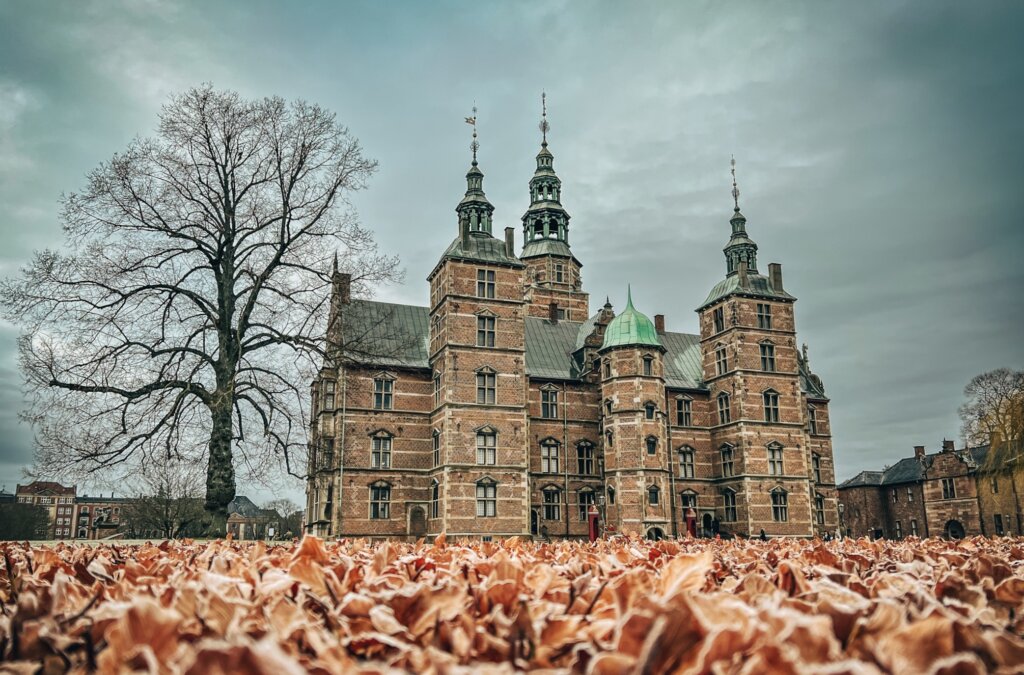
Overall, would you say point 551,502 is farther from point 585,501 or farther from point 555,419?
point 555,419

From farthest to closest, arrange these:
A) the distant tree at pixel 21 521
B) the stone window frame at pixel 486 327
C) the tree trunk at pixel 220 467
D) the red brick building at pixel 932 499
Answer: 1. the distant tree at pixel 21 521
2. the red brick building at pixel 932 499
3. the stone window frame at pixel 486 327
4. the tree trunk at pixel 220 467

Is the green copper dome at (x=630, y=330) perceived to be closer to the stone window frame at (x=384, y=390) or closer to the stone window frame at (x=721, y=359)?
the stone window frame at (x=721, y=359)

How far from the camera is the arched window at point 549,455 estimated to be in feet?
130

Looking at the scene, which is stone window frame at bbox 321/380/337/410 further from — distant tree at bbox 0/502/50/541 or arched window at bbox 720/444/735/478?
distant tree at bbox 0/502/50/541

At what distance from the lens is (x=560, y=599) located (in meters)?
2.11

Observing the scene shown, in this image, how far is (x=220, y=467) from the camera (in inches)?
811

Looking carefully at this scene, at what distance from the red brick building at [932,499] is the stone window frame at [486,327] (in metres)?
32.1

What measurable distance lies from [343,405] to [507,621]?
115 feet

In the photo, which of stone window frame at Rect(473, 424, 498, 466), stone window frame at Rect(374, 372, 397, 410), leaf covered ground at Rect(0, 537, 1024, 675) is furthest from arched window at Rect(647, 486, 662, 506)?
leaf covered ground at Rect(0, 537, 1024, 675)

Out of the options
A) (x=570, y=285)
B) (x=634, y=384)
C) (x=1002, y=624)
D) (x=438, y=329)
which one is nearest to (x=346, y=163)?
(x=438, y=329)

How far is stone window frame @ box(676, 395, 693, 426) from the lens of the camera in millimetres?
42406

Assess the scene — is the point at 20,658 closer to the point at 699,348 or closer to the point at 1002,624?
the point at 1002,624

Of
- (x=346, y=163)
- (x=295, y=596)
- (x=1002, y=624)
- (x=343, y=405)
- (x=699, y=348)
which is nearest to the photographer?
(x=1002, y=624)

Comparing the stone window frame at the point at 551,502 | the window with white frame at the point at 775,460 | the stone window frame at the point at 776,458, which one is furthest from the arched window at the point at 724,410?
the stone window frame at the point at 551,502
